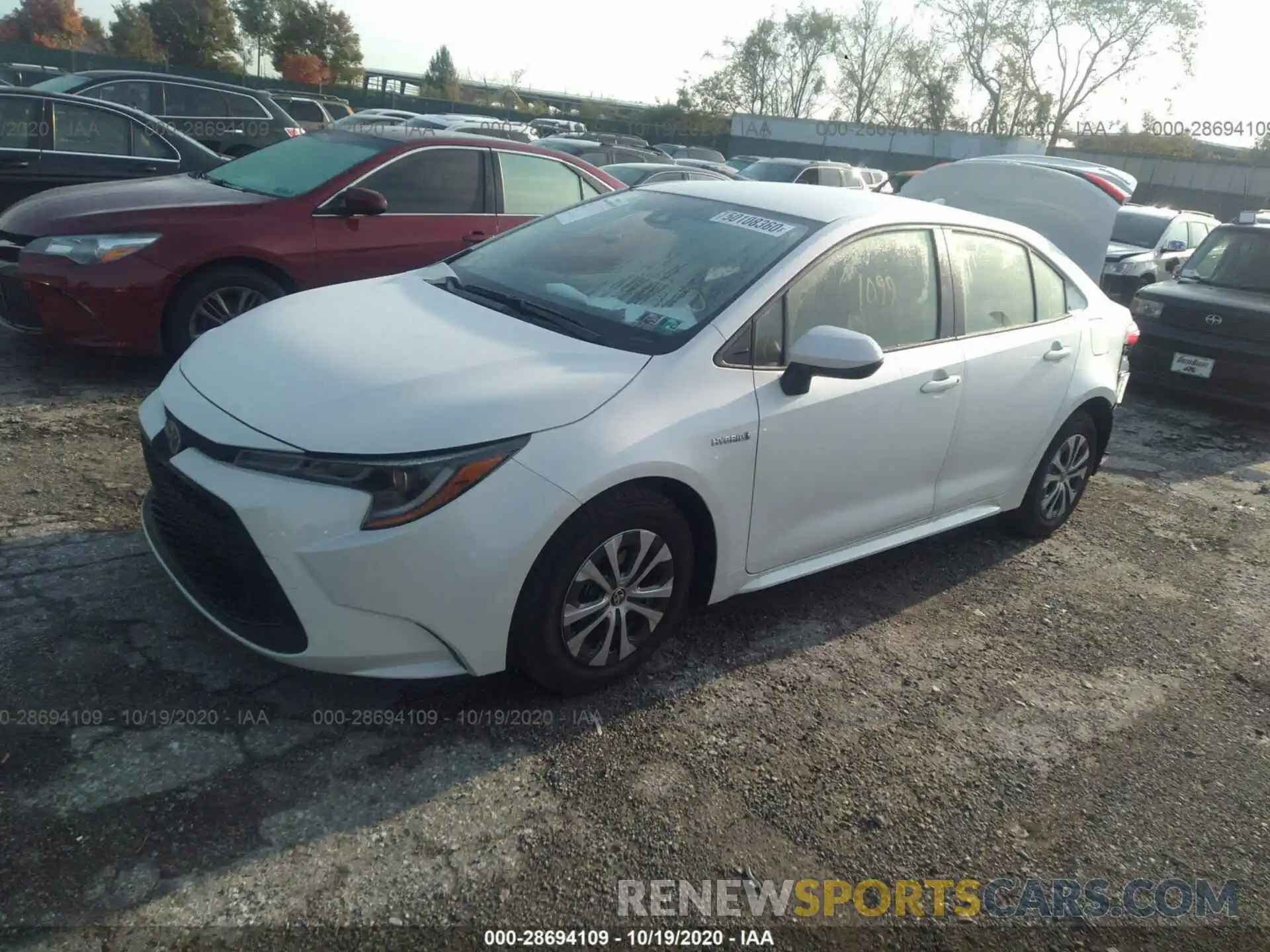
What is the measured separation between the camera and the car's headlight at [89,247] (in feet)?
17.3

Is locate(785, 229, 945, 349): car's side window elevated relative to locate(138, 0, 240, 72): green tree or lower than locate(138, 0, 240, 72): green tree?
lower

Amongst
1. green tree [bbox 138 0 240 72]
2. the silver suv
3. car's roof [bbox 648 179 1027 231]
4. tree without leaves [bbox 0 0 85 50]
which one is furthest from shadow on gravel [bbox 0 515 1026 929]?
tree without leaves [bbox 0 0 85 50]

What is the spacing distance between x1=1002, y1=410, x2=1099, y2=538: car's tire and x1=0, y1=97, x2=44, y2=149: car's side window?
7579mm

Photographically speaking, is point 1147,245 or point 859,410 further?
point 1147,245

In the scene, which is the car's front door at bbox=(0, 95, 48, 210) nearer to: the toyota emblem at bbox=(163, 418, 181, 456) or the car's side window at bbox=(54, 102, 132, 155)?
the car's side window at bbox=(54, 102, 132, 155)

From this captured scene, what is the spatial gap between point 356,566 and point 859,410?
1.95m

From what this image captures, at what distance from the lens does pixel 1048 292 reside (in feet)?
15.2

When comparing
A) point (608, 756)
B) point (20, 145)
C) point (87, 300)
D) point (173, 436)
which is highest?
point (20, 145)

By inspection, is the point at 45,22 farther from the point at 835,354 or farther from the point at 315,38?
the point at 835,354

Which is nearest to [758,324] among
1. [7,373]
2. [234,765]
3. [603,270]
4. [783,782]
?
[603,270]

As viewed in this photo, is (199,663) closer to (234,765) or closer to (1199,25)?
(234,765)

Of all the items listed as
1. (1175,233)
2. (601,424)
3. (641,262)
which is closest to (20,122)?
(641,262)

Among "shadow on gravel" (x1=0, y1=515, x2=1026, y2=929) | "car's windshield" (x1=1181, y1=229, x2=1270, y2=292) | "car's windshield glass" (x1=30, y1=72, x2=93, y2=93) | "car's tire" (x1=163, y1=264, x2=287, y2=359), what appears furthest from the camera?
→ "car's windshield glass" (x1=30, y1=72, x2=93, y2=93)

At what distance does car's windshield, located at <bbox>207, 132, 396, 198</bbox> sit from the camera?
20.1 ft
